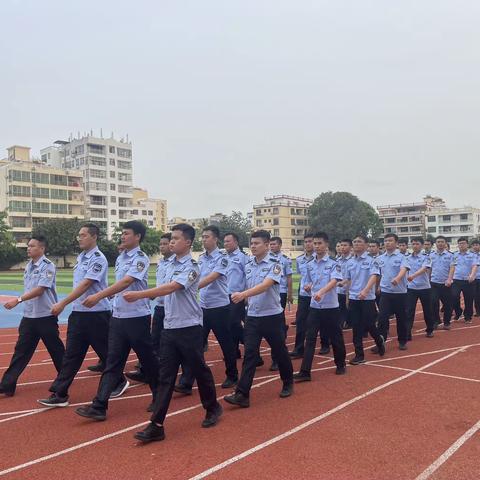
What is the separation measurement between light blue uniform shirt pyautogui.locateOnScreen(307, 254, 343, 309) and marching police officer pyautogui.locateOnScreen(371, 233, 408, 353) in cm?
157

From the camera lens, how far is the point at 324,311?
18.9 ft

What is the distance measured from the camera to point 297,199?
87188 mm

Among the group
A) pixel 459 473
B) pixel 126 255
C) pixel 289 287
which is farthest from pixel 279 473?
pixel 289 287

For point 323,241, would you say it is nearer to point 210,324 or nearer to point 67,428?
point 210,324

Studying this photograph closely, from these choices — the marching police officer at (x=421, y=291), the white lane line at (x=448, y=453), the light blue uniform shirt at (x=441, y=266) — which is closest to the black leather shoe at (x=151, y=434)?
the white lane line at (x=448, y=453)

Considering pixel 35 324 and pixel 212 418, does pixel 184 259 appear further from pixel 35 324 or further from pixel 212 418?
pixel 35 324

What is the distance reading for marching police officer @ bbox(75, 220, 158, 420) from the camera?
427 centimetres

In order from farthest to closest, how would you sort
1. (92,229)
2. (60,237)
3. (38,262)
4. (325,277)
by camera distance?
(60,237) → (325,277) → (38,262) → (92,229)

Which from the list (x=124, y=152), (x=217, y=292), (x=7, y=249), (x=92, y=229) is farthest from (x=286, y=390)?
(x=124, y=152)

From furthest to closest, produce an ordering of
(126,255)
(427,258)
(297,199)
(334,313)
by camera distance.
A: (297,199), (427,258), (334,313), (126,255)

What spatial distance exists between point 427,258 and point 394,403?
16.0 ft

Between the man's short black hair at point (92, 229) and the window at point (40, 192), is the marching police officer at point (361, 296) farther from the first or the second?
the window at point (40, 192)

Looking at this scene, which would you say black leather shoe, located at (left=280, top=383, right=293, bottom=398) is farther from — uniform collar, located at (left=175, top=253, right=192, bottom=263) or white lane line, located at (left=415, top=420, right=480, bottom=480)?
uniform collar, located at (left=175, top=253, right=192, bottom=263)

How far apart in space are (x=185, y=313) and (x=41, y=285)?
2098 millimetres
